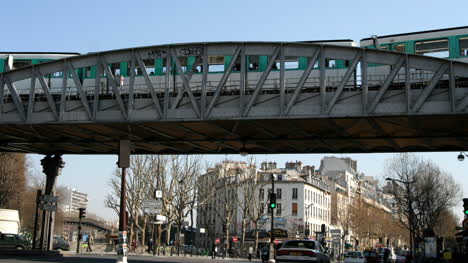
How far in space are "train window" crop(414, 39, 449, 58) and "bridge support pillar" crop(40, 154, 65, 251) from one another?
24840 millimetres

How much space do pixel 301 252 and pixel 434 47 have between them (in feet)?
53.8

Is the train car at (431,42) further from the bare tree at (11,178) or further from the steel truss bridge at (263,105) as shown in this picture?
the bare tree at (11,178)

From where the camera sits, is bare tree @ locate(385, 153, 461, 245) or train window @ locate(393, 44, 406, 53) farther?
bare tree @ locate(385, 153, 461, 245)

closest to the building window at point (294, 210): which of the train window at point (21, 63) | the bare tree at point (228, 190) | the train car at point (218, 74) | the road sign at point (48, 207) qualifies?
the bare tree at point (228, 190)

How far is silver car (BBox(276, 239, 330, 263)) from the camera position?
1797cm

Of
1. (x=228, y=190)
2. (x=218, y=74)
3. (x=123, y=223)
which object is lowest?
(x=123, y=223)

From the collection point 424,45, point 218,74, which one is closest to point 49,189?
point 218,74

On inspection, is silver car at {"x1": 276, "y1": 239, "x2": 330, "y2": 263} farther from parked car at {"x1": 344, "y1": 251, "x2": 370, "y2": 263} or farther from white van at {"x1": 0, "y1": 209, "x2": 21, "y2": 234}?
white van at {"x1": 0, "y1": 209, "x2": 21, "y2": 234}

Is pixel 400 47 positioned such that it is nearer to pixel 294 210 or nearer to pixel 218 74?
pixel 218 74

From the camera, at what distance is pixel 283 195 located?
95.9 m

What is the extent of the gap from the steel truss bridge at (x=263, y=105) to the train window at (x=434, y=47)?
7.00ft

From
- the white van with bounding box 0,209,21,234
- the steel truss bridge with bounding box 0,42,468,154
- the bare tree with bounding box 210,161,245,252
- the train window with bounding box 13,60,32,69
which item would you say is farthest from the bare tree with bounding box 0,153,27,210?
the steel truss bridge with bounding box 0,42,468,154

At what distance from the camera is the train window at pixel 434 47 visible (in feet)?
94.5

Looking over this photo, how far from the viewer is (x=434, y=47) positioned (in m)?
29.3
